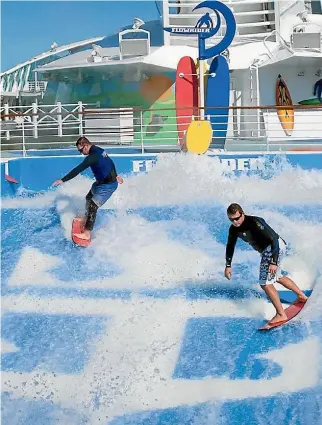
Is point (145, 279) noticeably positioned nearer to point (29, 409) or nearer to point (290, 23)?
point (29, 409)

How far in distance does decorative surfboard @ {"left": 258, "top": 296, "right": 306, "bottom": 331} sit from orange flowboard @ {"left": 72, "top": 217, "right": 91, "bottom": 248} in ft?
10.4

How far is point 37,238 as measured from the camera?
895 cm

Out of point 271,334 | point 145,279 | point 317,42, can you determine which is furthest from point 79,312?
point 317,42

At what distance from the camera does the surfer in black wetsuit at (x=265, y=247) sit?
6242mm

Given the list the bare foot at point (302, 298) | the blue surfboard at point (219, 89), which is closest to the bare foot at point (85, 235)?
the bare foot at point (302, 298)

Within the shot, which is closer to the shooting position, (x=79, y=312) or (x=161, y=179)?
(x=79, y=312)

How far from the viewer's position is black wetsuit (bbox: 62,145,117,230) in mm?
8234

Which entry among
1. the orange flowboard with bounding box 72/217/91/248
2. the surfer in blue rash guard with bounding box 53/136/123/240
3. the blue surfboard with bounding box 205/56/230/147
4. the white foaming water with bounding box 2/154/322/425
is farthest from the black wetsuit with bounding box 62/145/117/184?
the blue surfboard with bounding box 205/56/230/147

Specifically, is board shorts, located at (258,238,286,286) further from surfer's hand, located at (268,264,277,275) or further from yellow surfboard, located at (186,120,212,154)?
yellow surfboard, located at (186,120,212,154)

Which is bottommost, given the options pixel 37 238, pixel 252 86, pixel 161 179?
pixel 37 238

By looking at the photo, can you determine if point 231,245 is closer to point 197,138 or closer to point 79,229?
point 79,229

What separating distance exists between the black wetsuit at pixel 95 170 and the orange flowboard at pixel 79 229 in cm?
15

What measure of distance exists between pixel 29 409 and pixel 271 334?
2.58 m

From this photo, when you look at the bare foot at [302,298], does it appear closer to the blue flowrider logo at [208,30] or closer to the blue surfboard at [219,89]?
the blue surfboard at [219,89]
